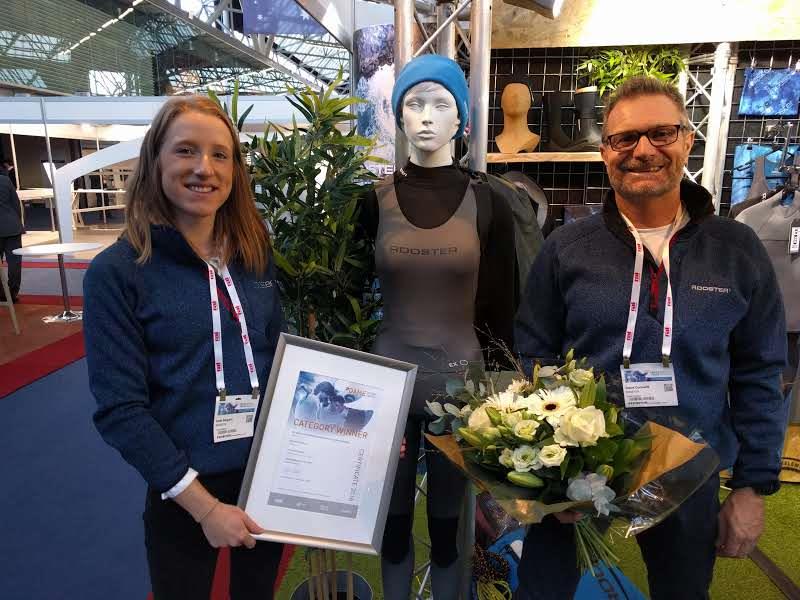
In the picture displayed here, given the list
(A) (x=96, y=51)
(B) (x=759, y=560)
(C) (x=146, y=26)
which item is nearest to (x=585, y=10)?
(B) (x=759, y=560)

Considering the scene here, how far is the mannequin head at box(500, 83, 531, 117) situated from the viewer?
3.76 meters

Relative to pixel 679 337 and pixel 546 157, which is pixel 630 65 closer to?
pixel 546 157

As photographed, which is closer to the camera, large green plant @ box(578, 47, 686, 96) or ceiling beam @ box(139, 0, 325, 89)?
large green plant @ box(578, 47, 686, 96)

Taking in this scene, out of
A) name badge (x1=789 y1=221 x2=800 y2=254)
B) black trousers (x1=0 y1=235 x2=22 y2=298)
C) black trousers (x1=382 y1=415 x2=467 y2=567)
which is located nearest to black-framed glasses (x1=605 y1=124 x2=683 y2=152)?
black trousers (x1=382 y1=415 x2=467 y2=567)

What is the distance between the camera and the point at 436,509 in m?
1.69

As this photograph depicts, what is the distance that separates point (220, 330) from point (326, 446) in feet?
1.16

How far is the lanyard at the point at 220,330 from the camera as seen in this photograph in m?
1.25

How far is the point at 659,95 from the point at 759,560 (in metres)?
1.68

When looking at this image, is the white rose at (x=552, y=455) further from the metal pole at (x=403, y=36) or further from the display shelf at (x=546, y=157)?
the display shelf at (x=546, y=157)

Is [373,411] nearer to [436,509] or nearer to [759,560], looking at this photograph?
[436,509]

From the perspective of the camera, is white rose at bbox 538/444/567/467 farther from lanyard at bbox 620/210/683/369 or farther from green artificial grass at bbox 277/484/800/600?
green artificial grass at bbox 277/484/800/600

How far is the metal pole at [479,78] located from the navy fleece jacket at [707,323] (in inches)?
37.8

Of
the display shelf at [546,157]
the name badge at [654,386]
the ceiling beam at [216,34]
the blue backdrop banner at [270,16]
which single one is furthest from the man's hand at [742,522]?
the ceiling beam at [216,34]

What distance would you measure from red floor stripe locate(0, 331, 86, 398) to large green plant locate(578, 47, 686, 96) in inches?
187
